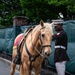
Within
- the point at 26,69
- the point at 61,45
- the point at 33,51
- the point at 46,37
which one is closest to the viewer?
the point at 46,37

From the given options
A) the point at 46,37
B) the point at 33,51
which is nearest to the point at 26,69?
the point at 33,51

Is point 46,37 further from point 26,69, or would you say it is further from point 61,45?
point 61,45

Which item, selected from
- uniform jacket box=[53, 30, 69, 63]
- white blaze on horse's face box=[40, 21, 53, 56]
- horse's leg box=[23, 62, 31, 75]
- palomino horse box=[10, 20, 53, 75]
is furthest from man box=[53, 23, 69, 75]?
white blaze on horse's face box=[40, 21, 53, 56]

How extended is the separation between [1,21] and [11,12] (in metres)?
2.76

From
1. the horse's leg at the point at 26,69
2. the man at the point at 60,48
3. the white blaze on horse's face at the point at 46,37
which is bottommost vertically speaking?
the horse's leg at the point at 26,69

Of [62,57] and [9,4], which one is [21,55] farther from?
[9,4]

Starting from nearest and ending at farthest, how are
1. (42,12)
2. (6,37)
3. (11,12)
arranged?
(6,37)
(42,12)
(11,12)

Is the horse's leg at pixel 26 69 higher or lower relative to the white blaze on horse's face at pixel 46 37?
lower

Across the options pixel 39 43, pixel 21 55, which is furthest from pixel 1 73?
pixel 39 43

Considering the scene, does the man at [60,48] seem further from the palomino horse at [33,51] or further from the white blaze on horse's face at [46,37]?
the white blaze on horse's face at [46,37]

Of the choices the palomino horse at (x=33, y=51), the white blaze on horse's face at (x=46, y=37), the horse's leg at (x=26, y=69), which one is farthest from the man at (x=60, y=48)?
the white blaze on horse's face at (x=46, y=37)

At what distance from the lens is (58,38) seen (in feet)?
29.3

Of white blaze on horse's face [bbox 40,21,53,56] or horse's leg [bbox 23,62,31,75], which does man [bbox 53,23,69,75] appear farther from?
white blaze on horse's face [bbox 40,21,53,56]

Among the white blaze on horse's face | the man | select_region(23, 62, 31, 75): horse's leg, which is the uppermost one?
the white blaze on horse's face
